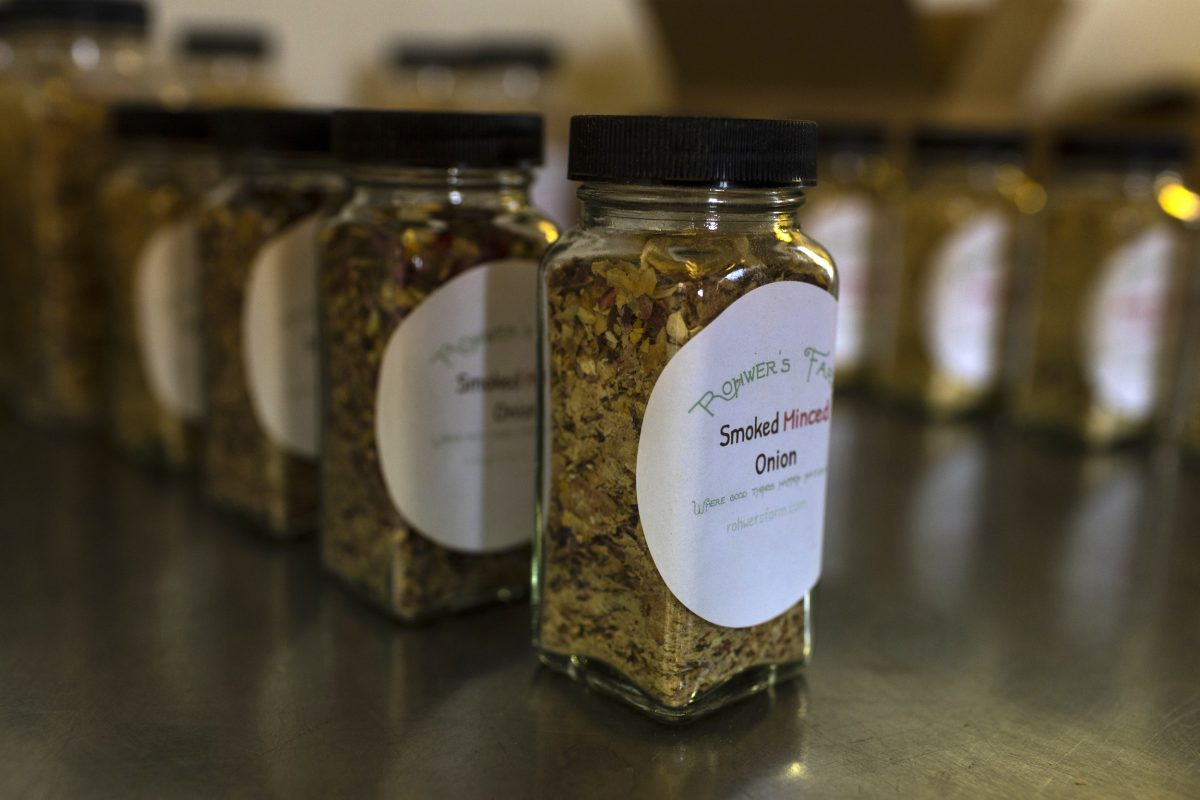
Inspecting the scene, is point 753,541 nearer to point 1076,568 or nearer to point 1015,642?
point 1015,642

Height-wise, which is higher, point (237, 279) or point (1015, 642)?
point (237, 279)

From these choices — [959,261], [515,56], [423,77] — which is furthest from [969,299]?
[423,77]

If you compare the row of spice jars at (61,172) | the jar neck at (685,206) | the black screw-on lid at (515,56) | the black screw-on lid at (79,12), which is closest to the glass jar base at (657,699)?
the jar neck at (685,206)

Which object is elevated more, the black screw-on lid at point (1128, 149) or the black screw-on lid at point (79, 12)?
the black screw-on lid at point (79, 12)

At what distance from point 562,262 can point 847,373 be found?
792mm

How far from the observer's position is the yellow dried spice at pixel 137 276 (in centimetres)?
80

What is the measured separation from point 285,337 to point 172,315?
0.17 m

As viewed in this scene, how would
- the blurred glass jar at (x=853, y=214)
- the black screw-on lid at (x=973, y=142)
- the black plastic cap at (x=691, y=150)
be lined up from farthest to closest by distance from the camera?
1. the blurred glass jar at (x=853, y=214)
2. the black screw-on lid at (x=973, y=142)
3. the black plastic cap at (x=691, y=150)

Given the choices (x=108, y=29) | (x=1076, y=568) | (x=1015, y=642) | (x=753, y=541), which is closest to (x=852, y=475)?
(x=1076, y=568)

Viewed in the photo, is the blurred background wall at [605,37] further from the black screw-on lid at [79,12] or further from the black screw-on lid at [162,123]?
the black screw-on lid at [162,123]

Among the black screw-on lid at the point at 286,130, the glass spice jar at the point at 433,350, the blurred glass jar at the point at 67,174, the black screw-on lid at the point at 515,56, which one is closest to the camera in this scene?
the glass spice jar at the point at 433,350

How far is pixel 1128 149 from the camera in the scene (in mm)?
970

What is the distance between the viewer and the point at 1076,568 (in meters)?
0.75

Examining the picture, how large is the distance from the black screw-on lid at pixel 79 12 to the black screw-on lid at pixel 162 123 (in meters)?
0.13
